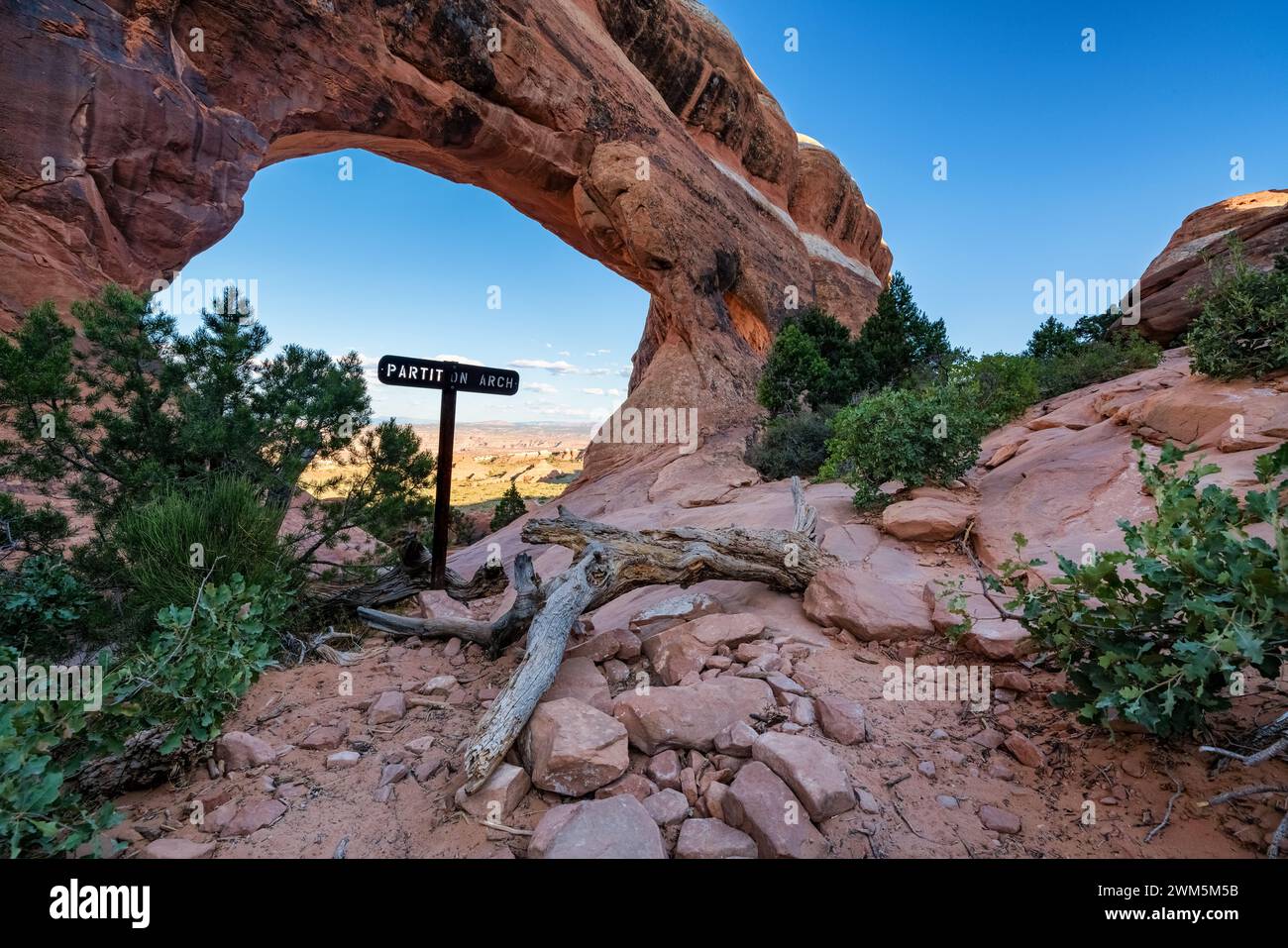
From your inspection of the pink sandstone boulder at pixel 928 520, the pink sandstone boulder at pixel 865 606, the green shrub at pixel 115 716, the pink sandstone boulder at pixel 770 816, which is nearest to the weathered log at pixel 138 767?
the green shrub at pixel 115 716

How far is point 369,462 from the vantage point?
19.6ft

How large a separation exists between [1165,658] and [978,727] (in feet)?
2.71

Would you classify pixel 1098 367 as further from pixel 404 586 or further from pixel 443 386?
pixel 404 586

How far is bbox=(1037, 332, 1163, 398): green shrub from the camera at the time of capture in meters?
11.9

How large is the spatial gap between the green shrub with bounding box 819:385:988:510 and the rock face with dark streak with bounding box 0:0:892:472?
10996 millimetres

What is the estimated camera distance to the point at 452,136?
15.9 metres

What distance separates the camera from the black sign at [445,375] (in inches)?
227

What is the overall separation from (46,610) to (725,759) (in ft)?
15.7

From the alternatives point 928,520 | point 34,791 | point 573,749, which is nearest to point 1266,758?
point 573,749

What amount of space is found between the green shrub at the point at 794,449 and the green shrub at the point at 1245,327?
5.67m

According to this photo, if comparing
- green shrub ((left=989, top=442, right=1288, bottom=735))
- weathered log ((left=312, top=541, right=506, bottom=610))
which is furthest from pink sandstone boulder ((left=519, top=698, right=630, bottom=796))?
Answer: weathered log ((left=312, top=541, right=506, bottom=610))

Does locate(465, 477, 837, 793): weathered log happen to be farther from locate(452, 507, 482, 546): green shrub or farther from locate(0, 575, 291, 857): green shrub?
locate(452, 507, 482, 546): green shrub
